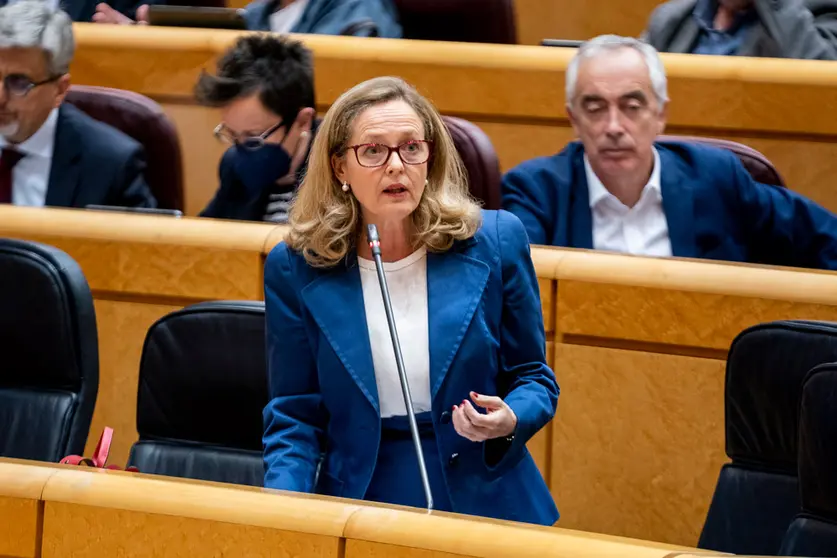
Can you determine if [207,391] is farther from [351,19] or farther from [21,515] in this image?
[351,19]

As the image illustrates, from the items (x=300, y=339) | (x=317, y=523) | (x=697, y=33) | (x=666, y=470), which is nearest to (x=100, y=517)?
(x=317, y=523)

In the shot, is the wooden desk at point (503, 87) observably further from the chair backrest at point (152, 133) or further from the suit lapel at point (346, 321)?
the suit lapel at point (346, 321)

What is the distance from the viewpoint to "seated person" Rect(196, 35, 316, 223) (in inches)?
55.8

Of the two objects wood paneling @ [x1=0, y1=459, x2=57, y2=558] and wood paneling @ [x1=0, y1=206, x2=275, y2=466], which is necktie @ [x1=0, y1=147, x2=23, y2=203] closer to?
wood paneling @ [x1=0, y1=206, x2=275, y2=466]

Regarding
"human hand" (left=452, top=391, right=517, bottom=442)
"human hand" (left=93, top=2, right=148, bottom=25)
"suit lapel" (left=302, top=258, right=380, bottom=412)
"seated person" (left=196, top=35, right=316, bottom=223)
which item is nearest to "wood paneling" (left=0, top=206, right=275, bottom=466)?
"seated person" (left=196, top=35, right=316, bottom=223)

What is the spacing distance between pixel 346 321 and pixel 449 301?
6cm

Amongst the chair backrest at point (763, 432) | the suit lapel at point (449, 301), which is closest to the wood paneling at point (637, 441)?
the chair backrest at point (763, 432)

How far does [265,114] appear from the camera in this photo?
143 cm

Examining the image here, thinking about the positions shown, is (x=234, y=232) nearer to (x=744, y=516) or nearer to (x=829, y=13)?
(x=744, y=516)

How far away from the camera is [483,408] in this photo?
92 centimetres

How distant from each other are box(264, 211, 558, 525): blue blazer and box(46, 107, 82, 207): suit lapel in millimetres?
586

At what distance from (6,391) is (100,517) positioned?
0.43 metres

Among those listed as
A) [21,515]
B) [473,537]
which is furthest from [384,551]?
[21,515]

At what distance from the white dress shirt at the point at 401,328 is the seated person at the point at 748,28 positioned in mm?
808
